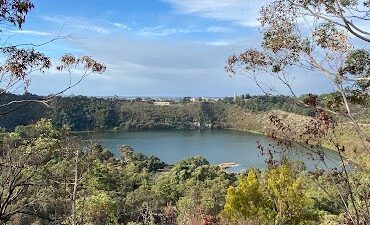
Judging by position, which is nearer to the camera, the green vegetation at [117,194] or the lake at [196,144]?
the green vegetation at [117,194]

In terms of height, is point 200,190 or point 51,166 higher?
point 51,166

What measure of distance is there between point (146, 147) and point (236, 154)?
1038 centimetres

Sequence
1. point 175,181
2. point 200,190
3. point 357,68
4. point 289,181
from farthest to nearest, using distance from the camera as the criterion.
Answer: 1. point 175,181
2. point 200,190
3. point 289,181
4. point 357,68

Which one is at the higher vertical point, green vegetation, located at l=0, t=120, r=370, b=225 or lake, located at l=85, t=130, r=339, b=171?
green vegetation, located at l=0, t=120, r=370, b=225

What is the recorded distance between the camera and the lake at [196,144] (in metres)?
42.2

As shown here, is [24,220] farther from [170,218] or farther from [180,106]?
[180,106]

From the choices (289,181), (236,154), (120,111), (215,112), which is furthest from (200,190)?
(215,112)

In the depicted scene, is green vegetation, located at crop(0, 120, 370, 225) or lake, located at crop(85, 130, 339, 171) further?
lake, located at crop(85, 130, 339, 171)

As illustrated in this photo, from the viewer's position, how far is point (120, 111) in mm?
66812

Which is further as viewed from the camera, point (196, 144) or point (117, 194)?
point (196, 144)

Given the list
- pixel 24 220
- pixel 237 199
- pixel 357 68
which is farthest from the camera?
pixel 24 220

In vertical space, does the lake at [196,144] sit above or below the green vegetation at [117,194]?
below

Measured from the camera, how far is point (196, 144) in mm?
53375

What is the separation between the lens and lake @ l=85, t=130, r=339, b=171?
4222 cm
